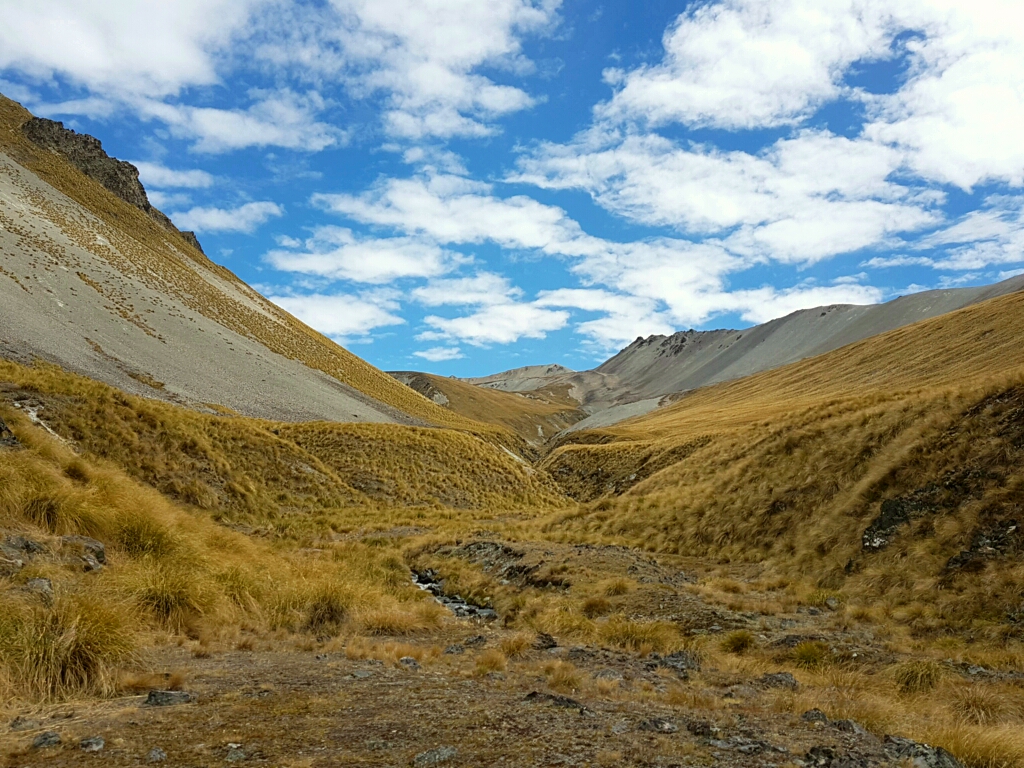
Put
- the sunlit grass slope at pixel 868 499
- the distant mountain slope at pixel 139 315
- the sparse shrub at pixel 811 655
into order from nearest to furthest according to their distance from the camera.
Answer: the sparse shrub at pixel 811 655 → the sunlit grass slope at pixel 868 499 → the distant mountain slope at pixel 139 315

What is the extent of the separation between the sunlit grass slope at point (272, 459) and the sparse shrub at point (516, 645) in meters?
16.8

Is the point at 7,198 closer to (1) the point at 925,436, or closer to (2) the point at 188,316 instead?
(2) the point at 188,316

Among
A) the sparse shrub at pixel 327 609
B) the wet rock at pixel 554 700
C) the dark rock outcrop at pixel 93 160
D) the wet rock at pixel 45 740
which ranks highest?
the dark rock outcrop at pixel 93 160

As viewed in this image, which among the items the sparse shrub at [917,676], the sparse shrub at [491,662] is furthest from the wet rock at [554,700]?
the sparse shrub at [917,676]

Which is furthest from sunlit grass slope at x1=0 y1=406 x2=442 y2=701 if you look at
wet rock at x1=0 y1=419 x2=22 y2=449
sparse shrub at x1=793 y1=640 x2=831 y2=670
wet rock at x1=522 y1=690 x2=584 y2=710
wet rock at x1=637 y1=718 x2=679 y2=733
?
sparse shrub at x1=793 y1=640 x2=831 y2=670

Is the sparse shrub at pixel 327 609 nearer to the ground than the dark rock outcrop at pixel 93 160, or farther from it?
nearer to the ground

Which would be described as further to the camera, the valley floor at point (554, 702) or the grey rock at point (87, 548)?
the grey rock at point (87, 548)

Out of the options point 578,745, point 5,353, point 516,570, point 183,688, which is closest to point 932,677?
point 578,745

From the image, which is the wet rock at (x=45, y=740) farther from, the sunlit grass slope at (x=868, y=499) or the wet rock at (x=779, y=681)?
the sunlit grass slope at (x=868, y=499)

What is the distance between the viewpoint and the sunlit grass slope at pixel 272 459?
21.9m

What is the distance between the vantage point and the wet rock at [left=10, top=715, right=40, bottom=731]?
5121 millimetres

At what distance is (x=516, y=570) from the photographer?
18.4 meters

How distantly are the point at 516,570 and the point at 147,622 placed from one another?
11.4 metres

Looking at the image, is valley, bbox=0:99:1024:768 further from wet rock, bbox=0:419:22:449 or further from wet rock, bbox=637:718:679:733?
wet rock, bbox=0:419:22:449
